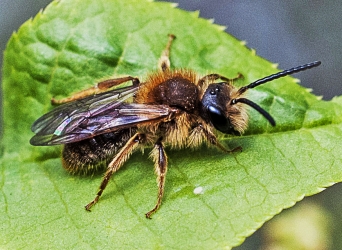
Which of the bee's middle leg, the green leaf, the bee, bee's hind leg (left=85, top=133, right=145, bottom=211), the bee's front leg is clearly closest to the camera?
the green leaf

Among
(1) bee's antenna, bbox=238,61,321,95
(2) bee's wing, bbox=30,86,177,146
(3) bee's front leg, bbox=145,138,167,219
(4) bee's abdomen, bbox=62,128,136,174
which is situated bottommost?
(4) bee's abdomen, bbox=62,128,136,174

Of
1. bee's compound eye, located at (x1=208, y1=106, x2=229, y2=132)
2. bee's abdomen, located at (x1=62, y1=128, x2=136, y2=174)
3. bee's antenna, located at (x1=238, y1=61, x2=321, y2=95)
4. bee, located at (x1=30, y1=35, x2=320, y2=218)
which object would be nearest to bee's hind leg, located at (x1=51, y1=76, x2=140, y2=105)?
bee, located at (x1=30, y1=35, x2=320, y2=218)

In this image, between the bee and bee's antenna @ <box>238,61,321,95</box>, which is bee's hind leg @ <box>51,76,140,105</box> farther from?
bee's antenna @ <box>238,61,321,95</box>

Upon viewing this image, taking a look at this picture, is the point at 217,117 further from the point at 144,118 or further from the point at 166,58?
the point at 166,58

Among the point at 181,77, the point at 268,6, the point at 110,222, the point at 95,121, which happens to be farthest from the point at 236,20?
the point at 110,222

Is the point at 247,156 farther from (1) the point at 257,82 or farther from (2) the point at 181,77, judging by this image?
(2) the point at 181,77

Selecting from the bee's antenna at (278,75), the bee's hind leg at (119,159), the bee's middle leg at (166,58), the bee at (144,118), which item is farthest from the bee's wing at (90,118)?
the bee's antenna at (278,75)

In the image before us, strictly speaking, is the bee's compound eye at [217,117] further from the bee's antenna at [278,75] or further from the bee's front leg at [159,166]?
the bee's front leg at [159,166]
